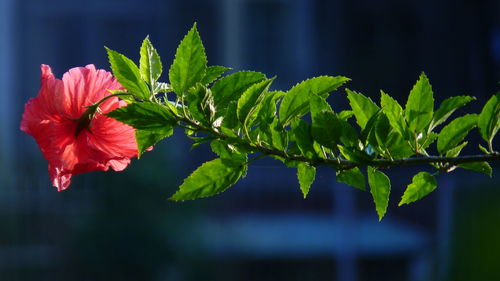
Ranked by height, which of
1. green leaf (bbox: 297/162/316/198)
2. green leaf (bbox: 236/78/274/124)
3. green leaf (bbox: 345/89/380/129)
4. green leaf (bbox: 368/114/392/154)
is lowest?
green leaf (bbox: 297/162/316/198)

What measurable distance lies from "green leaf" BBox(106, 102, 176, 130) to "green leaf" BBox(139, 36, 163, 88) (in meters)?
0.02

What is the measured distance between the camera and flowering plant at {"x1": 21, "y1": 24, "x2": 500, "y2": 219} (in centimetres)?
31

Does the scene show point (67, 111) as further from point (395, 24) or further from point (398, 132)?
point (395, 24)

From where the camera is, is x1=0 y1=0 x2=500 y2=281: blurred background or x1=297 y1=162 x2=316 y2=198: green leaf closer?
x1=297 y1=162 x2=316 y2=198: green leaf

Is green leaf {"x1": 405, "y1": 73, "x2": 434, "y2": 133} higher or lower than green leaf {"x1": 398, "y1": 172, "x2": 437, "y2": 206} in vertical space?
higher

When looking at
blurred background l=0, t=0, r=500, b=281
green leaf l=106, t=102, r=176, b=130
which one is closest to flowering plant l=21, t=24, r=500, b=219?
green leaf l=106, t=102, r=176, b=130

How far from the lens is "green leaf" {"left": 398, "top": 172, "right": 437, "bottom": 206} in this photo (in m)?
0.34

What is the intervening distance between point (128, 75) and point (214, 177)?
0.16 ft

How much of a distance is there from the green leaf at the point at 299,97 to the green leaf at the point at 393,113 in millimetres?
20

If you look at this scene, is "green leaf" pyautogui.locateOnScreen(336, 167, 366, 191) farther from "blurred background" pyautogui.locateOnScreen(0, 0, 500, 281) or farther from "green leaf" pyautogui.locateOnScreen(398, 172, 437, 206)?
"blurred background" pyautogui.locateOnScreen(0, 0, 500, 281)

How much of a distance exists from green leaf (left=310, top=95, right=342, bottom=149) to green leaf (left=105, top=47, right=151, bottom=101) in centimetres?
6

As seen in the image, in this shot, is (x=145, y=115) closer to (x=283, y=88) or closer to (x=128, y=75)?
(x=128, y=75)

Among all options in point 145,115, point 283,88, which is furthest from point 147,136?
point 283,88

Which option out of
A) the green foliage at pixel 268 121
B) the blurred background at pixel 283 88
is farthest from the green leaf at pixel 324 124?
the blurred background at pixel 283 88
